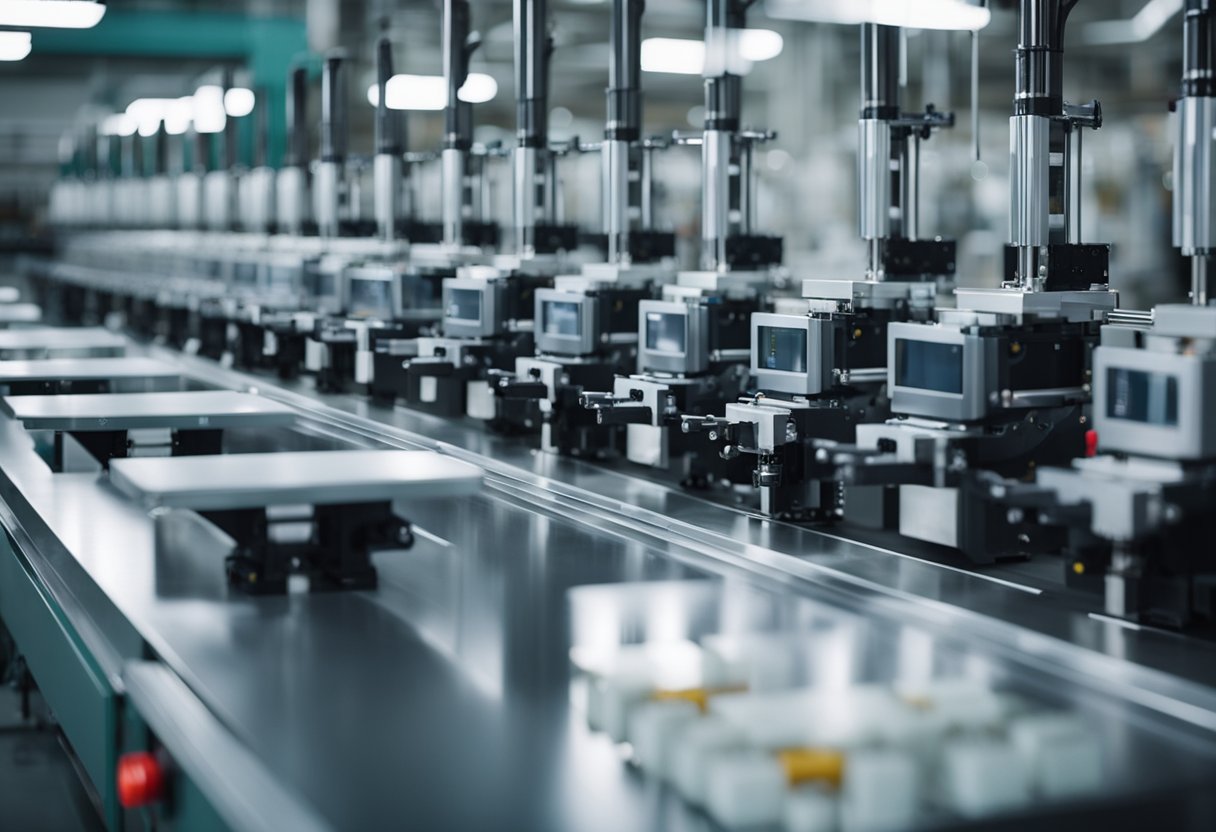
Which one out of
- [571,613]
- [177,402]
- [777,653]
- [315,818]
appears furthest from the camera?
[177,402]

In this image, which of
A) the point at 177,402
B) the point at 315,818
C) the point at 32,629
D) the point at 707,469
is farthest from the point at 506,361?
the point at 315,818

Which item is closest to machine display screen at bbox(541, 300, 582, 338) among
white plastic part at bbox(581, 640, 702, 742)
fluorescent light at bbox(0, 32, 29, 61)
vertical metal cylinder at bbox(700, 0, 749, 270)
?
vertical metal cylinder at bbox(700, 0, 749, 270)

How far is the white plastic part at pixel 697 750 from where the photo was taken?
83.7 inches

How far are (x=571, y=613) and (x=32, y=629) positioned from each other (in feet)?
4.78

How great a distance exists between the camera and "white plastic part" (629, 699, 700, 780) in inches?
88.0

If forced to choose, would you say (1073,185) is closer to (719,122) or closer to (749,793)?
(719,122)

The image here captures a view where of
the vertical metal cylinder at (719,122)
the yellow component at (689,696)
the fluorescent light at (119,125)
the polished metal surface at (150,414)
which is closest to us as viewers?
the yellow component at (689,696)

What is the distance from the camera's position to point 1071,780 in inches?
86.8

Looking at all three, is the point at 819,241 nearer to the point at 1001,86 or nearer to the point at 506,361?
the point at 1001,86

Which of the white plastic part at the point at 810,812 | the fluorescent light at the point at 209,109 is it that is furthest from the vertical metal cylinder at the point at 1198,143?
the fluorescent light at the point at 209,109

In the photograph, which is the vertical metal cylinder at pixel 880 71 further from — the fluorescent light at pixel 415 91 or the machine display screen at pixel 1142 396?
the fluorescent light at pixel 415 91

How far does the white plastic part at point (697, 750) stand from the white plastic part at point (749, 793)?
0.08m

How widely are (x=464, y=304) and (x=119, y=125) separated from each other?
13.2 m

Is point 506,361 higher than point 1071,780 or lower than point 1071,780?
higher
